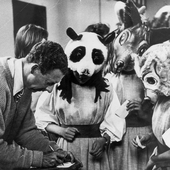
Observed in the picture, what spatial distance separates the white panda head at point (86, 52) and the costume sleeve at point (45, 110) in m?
0.32

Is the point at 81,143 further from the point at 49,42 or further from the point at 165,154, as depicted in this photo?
the point at 49,42

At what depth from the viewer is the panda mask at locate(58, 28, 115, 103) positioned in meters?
2.76

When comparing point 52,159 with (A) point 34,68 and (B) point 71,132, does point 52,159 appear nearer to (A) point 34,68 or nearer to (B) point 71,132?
(B) point 71,132

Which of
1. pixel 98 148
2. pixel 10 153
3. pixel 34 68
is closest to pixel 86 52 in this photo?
pixel 34 68

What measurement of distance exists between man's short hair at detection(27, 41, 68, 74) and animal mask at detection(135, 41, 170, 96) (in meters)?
0.67

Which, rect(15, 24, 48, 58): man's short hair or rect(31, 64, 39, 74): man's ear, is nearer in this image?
rect(31, 64, 39, 74): man's ear

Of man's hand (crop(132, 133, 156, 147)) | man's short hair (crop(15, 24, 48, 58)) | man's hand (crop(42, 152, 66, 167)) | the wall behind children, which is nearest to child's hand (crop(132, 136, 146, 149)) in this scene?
man's hand (crop(132, 133, 156, 147))

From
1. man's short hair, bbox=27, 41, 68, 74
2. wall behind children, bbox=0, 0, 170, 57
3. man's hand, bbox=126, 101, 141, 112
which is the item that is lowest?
man's hand, bbox=126, 101, 141, 112

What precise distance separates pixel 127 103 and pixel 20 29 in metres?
1.20

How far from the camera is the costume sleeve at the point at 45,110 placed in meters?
2.82

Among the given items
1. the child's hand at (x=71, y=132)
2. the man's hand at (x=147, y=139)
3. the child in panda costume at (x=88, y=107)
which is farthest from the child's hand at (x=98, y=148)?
the man's hand at (x=147, y=139)

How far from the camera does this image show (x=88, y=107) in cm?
278

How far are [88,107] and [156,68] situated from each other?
2.30 ft

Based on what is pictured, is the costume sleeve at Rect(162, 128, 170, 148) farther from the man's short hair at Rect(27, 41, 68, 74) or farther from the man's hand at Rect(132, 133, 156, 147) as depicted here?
the man's short hair at Rect(27, 41, 68, 74)
